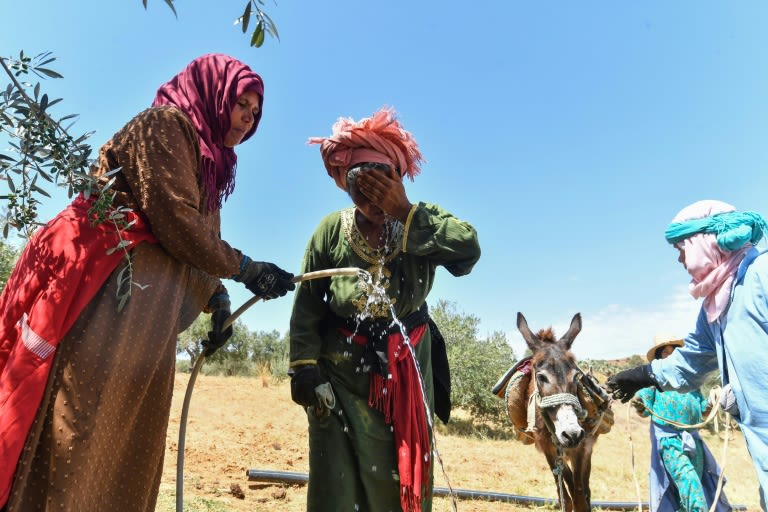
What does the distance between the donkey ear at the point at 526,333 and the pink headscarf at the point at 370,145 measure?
3.45 meters

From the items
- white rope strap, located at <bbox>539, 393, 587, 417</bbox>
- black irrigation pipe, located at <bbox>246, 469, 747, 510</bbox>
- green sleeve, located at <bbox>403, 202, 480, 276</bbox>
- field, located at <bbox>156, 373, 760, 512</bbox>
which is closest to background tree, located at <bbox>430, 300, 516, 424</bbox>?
field, located at <bbox>156, 373, 760, 512</bbox>

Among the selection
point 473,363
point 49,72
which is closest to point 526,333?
point 49,72

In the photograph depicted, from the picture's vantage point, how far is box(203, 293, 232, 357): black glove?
9.33 feet

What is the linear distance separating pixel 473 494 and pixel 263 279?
642 cm

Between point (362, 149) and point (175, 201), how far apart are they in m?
1.40

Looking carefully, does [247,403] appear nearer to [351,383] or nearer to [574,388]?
[574,388]

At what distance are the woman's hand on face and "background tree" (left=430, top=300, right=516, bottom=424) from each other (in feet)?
50.6

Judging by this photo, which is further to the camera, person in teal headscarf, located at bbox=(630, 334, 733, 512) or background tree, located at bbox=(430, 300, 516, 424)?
background tree, located at bbox=(430, 300, 516, 424)

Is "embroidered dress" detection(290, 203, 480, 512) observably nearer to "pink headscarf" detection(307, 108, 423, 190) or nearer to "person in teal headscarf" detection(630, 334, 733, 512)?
"pink headscarf" detection(307, 108, 423, 190)

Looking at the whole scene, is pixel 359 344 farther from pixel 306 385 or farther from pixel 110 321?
pixel 110 321

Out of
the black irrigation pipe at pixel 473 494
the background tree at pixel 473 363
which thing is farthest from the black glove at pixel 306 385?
the background tree at pixel 473 363

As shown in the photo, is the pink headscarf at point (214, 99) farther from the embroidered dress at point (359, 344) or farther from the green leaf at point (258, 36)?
the embroidered dress at point (359, 344)

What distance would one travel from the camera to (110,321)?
2039 mm

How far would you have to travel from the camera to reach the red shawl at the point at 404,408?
9.57 feet
